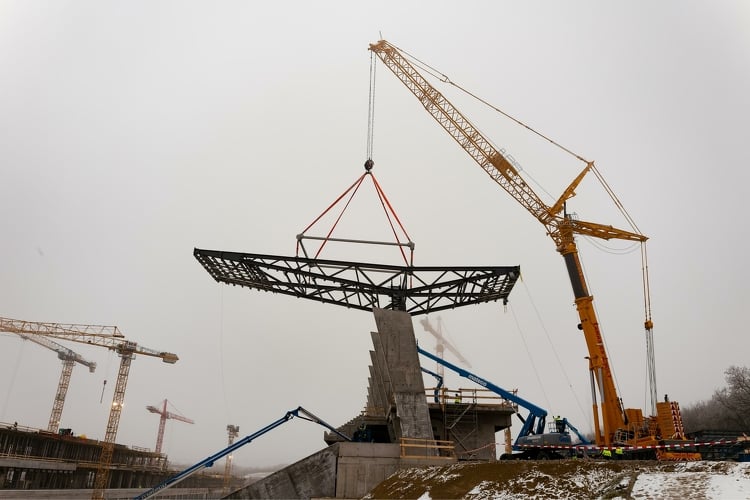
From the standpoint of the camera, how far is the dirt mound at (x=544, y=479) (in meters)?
11.3

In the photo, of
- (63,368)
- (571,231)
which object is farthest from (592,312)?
(63,368)

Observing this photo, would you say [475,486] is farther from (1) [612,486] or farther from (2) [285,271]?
(2) [285,271]

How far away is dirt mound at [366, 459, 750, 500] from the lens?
1131 cm

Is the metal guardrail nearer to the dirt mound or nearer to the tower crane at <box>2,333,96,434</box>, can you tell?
the dirt mound

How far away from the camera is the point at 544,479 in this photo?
12578mm

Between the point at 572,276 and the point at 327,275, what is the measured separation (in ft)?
53.2

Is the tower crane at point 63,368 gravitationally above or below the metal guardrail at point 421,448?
above

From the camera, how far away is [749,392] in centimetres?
6656

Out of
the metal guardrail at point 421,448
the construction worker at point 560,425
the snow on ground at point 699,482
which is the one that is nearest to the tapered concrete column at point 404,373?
the metal guardrail at point 421,448

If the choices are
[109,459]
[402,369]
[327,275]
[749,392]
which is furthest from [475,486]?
[749,392]

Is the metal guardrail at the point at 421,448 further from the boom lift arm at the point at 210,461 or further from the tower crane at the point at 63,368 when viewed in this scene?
the tower crane at the point at 63,368

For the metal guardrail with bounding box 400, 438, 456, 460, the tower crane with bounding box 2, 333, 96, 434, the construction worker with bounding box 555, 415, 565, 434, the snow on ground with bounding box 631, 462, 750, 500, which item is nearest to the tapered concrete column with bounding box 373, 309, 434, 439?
the metal guardrail with bounding box 400, 438, 456, 460

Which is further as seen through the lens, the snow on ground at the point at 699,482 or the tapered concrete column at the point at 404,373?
the tapered concrete column at the point at 404,373

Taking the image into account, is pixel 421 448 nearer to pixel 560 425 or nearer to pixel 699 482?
pixel 560 425
